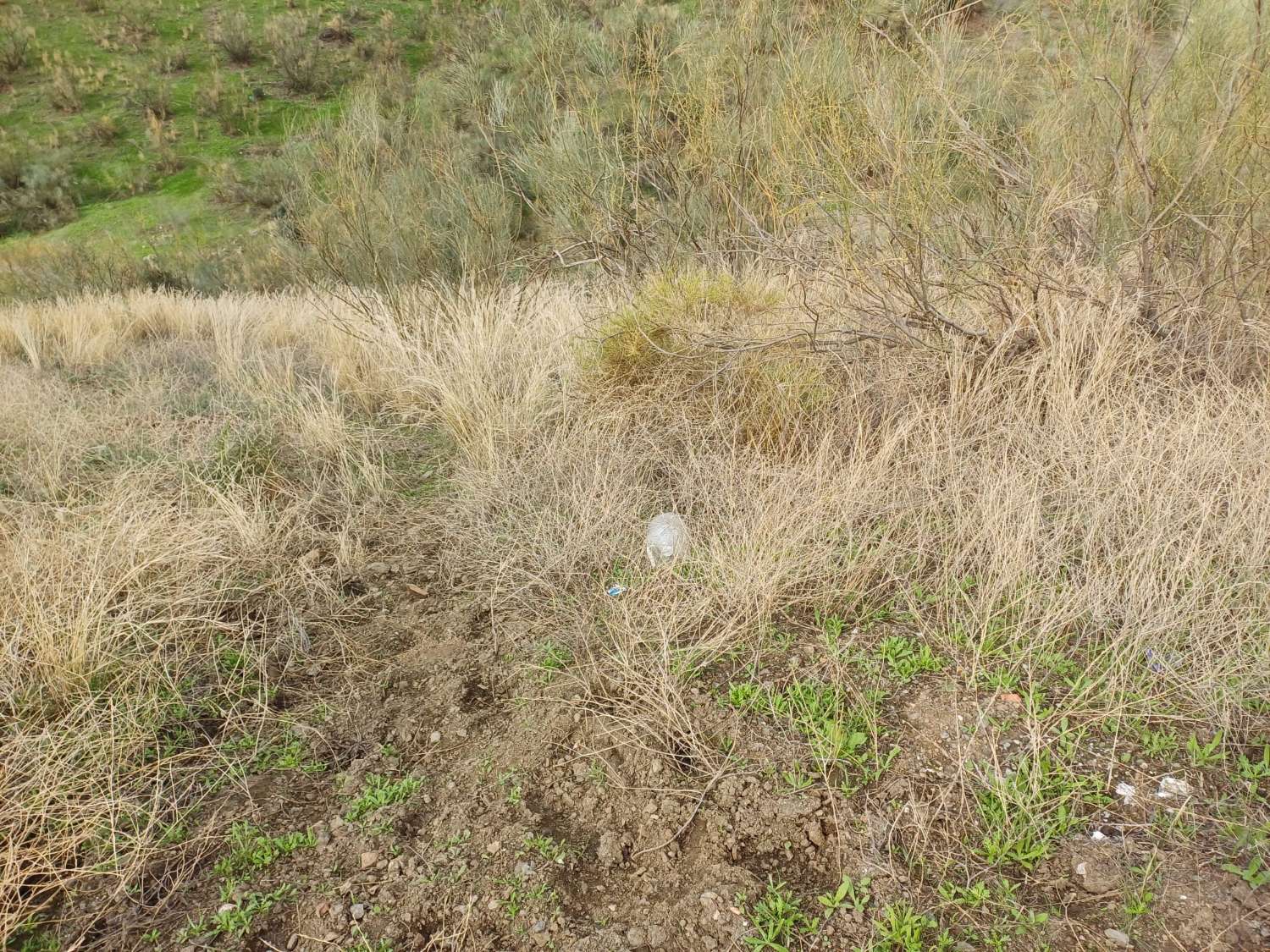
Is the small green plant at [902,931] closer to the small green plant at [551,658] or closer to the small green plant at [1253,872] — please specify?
the small green plant at [1253,872]

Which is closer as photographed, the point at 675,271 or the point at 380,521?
the point at 380,521

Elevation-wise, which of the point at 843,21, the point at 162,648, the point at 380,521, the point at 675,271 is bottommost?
the point at 380,521

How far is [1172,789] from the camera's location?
5.62 feet

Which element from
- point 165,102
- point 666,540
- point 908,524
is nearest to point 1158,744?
point 908,524

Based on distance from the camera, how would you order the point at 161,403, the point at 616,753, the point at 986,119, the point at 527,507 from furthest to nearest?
1. the point at 161,403
2. the point at 986,119
3. the point at 527,507
4. the point at 616,753

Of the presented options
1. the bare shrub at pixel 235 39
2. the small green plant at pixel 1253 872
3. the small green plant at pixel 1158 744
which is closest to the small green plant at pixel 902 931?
the small green plant at pixel 1253 872

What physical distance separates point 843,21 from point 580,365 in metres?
2.34

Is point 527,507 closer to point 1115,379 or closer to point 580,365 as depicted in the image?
point 580,365

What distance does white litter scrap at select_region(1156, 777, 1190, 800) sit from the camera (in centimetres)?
170

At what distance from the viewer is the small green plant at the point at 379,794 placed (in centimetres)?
188

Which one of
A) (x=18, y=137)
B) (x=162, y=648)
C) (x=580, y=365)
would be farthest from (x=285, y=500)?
(x=18, y=137)

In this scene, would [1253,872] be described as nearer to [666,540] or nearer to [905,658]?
[905,658]

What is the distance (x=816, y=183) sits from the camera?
11.8 feet

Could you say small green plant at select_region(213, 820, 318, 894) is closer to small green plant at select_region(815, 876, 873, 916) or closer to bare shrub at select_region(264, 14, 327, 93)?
small green plant at select_region(815, 876, 873, 916)
